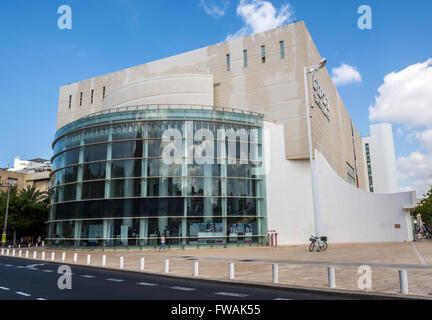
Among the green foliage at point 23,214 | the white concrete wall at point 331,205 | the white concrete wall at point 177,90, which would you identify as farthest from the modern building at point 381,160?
the green foliage at point 23,214

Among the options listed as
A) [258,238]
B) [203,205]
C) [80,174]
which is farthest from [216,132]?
[80,174]

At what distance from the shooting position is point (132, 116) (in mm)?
34406

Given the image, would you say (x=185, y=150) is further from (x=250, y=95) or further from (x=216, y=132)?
(x=250, y=95)

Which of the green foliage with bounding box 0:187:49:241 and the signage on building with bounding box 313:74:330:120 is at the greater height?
the signage on building with bounding box 313:74:330:120

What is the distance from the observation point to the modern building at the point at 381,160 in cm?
11975

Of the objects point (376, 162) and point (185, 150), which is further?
point (376, 162)

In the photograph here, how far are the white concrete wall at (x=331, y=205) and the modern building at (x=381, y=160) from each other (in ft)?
274

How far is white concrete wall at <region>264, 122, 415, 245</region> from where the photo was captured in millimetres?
38062

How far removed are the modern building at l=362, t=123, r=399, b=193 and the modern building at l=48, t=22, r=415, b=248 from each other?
8497 cm

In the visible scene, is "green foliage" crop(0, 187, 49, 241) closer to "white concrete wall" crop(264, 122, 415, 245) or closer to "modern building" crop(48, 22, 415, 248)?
"modern building" crop(48, 22, 415, 248)

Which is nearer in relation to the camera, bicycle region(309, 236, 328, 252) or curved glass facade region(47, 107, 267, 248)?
bicycle region(309, 236, 328, 252)

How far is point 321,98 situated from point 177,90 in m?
19.6

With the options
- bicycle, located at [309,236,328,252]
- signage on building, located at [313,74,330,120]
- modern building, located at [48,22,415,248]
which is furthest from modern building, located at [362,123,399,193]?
bicycle, located at [309,236,328,252]

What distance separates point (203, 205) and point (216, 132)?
24.9 ft
